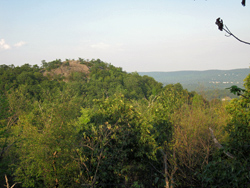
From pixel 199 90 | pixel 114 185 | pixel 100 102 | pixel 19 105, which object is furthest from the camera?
pixel 19 105

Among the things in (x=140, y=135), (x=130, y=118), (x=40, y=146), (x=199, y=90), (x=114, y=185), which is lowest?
(x=114, y=185)

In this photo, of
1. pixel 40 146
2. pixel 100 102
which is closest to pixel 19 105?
pixel 40 146

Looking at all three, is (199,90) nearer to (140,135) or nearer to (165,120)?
(165,120)

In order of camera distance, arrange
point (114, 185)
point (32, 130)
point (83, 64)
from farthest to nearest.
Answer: point (83, 64), point (32, 130), point (114, 185)

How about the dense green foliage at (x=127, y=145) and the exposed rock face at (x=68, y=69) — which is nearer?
the dense green foliage at (x=127, y=145)

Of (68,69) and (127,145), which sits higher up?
(68,69)

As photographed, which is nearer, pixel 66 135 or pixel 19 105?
pixel 66 135

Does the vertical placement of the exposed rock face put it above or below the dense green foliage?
above

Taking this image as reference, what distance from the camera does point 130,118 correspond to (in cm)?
1337

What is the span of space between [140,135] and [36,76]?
66.7 metres

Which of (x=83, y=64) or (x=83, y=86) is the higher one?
(x=83, y=64)

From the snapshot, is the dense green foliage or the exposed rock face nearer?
the dense green foliage

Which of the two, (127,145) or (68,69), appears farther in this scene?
(68,69)

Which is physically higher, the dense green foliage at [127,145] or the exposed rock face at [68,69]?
the exposed rock face at [68,69]
